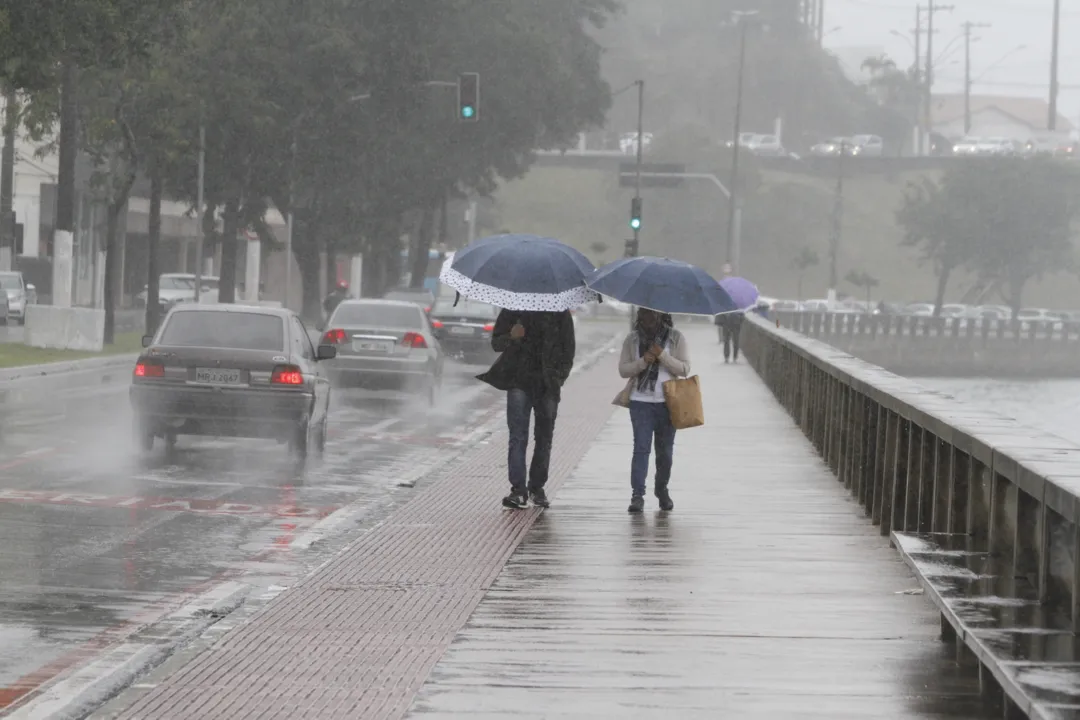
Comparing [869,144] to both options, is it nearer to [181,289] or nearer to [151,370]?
[181,289]

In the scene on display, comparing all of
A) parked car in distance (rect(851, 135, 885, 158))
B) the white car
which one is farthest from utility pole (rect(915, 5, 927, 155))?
the white car

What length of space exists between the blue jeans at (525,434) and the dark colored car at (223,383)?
15.0ft

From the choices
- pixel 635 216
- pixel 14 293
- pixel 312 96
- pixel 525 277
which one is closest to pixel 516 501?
pixel 525 277

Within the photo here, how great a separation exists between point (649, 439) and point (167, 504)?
12.0 feet

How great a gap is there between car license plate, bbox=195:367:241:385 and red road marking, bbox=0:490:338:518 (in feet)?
10.4

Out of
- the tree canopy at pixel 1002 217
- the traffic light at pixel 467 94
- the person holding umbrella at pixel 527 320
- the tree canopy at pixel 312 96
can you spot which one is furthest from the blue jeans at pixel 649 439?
the tree canopy at pixel 1002 217

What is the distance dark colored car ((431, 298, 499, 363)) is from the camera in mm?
40844

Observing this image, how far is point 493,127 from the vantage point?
61.3m

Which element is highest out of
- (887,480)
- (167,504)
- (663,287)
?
(663,287)

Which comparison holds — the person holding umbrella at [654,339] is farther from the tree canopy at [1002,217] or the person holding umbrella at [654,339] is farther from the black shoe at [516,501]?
the tree canopy at [1002,217]

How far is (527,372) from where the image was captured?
13977 millimetres

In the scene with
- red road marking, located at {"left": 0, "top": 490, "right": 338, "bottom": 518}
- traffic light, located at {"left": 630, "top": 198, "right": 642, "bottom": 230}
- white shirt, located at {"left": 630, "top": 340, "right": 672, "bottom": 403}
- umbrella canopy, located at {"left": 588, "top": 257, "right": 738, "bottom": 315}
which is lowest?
red road marking, located at {"left": 0, "top": 490, "right": 338, "bottom": 518}

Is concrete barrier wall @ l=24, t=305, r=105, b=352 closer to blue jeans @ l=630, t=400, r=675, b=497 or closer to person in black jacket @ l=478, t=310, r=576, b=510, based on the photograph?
person in black jacket @ l=478, t=310, r=576, b=510

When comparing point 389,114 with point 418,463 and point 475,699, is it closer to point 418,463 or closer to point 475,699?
point 418,463
